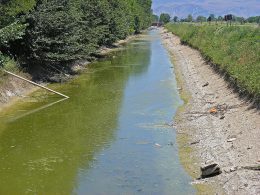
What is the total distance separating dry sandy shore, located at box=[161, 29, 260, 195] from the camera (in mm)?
15359

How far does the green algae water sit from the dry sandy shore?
1.02 metres

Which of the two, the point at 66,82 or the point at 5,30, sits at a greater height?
the point at 5,30

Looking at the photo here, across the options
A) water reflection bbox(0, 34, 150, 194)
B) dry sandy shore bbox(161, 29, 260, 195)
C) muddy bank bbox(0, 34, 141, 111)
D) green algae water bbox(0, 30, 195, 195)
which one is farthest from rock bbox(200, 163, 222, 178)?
muddy bank bbox(0, 34, 141, 111)

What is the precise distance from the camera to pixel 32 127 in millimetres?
24031

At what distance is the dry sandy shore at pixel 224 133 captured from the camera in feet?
50.4

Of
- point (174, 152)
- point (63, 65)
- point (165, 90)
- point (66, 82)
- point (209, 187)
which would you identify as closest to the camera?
point (209, 187)

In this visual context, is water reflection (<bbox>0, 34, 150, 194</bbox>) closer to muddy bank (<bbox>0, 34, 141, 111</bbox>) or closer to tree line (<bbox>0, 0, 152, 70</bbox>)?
muddy bank (<bbox>0, 34, 141, 111</bbox>)

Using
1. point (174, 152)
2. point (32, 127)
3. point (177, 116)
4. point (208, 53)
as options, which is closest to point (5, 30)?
point (32, 127)

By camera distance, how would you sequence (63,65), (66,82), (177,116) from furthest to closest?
(63,65) < (66,82) < (177,116)

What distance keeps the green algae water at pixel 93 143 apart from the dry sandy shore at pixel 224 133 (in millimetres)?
1018

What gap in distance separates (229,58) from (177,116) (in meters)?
11.3

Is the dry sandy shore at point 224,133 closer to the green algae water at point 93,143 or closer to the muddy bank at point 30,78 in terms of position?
the green algae water at point 93,143

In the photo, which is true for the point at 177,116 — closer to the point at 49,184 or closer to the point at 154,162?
the point at 154,162

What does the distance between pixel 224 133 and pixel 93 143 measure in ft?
19.9
